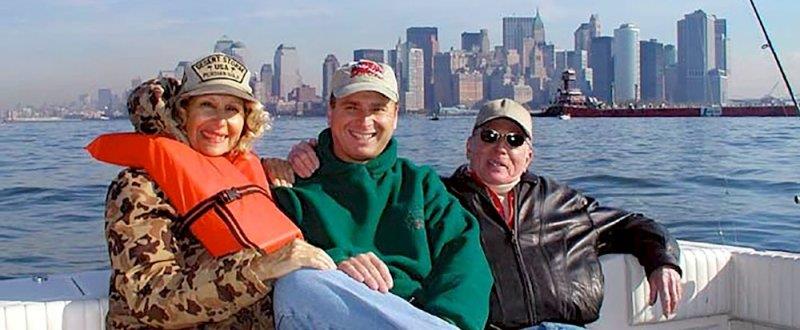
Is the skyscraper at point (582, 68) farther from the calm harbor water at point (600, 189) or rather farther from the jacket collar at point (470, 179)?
the jacket collar at point (470, 179)

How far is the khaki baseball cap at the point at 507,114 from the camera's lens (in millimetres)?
2945

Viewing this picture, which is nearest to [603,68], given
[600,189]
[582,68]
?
[582,68]

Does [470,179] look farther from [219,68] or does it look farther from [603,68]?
[603,68]

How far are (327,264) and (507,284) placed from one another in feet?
3.11

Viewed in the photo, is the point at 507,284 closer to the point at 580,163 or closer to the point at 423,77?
the point at 580,163

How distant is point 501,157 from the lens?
2951mm

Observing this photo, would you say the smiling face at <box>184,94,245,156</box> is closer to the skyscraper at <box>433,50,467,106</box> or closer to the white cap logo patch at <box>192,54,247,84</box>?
the white cap logo patch at <box>192,54,247,84</box>

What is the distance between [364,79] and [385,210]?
322 mm

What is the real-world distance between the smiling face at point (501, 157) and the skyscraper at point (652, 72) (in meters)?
30.7

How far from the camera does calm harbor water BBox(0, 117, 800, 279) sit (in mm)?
9562

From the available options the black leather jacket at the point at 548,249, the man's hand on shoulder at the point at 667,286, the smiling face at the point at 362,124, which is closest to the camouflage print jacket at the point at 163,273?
the smiling face at the point at 362,124

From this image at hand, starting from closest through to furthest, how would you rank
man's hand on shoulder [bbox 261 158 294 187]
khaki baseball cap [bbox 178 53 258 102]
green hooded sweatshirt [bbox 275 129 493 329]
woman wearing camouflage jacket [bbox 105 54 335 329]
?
woman wearing camouflage jacket [bbox 105 54 335 329] → khaki baseball cap [bbox 178 53 258 102] → green hooded sweatshirt [bbox 275 129 493 329] → man's hand on shoulder [bbox 261 158 294 187]

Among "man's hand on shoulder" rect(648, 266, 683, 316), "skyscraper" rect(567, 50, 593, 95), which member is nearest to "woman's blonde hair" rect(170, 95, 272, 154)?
"man's hand on shoulder" rect(648, 266, 683, 316)

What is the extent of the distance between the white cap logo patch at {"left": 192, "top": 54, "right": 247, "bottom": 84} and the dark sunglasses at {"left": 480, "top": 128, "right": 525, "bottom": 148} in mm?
848
